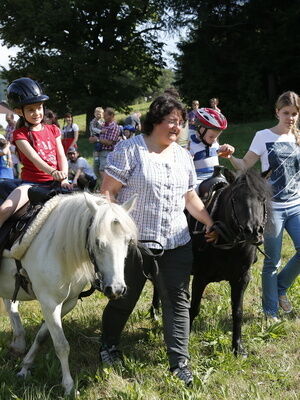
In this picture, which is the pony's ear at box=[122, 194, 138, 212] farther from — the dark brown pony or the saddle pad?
the dark brown pony

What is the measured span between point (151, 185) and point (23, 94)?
52.6 inches

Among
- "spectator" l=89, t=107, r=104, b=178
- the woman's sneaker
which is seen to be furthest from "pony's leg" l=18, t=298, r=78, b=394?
"spectator" l=89, t=107, r=104, b=178

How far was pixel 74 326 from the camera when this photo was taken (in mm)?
4875

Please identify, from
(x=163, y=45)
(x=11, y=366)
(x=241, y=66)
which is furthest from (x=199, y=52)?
(x=11, y=366)

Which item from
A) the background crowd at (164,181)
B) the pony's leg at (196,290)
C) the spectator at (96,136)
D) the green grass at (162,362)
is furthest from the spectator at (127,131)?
the pony's leg at (196,290)

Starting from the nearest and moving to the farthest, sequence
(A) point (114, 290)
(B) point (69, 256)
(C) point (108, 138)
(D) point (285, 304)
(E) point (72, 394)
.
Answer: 1. (A) point (114, 290)
2. (B) point (69, 256)
3. (E) point (72, 394)
4. (D) point (285, 304)
5. (C) point (108, 138)

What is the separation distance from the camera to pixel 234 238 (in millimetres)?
3855

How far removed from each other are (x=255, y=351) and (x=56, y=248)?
2.07 m

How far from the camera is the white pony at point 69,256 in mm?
3025

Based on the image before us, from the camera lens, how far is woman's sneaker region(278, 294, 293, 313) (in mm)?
5152

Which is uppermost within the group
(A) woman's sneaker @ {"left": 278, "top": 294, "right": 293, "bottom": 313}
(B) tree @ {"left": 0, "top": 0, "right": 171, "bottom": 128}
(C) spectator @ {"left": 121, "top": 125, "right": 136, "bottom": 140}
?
(B) tree @ {"left": 0, "top": 0, "right": 171, "bottom": 128}

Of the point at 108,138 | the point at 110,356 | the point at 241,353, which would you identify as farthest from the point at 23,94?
the point at 108,138

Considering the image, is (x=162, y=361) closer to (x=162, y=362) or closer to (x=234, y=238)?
(x=162, y=362)

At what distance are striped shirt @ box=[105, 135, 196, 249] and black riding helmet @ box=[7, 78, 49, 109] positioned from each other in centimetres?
85
